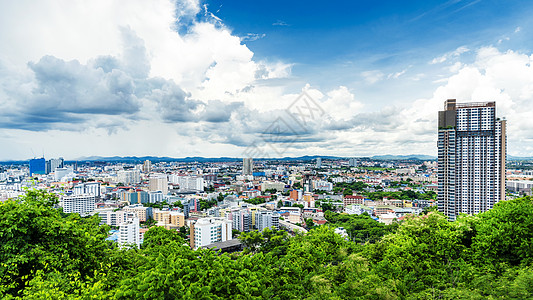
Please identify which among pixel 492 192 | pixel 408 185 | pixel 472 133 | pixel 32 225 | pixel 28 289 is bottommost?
pixel 408 185

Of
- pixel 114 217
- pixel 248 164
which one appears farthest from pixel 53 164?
pixel 114 217

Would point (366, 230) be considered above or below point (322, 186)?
above

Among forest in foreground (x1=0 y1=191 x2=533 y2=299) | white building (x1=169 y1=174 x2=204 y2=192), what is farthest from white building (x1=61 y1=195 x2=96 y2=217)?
forest in foreground (x1=0 y1=191 x2=533 y2=299)

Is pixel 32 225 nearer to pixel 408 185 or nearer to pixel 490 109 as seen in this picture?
pixel 490 109

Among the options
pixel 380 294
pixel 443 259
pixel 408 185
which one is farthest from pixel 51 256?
pixel 408 185

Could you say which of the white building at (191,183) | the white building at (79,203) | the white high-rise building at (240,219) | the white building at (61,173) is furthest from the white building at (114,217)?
the white building at (61,173)

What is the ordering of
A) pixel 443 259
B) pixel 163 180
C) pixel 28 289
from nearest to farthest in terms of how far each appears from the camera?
pixel 28 289 → pixel 443 259 → pixel 163 180

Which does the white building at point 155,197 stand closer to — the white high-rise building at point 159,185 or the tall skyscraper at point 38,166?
the white high-rise building at point 159,185

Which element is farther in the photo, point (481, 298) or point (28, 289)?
point (481, 298)

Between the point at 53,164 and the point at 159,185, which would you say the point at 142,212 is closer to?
the point at 159,185
